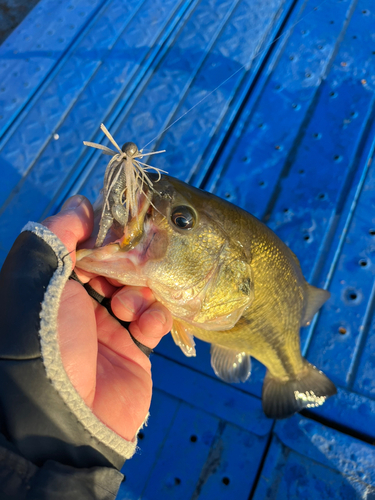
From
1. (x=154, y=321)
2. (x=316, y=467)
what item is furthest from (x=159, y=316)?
(x=316, y=467)

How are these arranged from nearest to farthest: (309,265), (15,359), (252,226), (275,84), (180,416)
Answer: (15,359) < (252,226) < (180,416) < (309,265) < (275,84)

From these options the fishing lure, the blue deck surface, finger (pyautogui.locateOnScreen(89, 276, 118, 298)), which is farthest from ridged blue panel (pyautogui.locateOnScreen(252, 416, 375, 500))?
the fishing lure

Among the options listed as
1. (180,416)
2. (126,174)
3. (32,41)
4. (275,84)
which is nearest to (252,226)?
(126,174)

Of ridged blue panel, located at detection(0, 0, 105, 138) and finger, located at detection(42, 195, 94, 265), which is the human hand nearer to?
finger, located at detection(42, 195, 94, 265)

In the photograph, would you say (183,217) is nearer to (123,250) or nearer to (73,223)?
(123,250)

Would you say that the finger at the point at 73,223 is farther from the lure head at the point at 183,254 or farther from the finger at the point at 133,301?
the finger at the point at 133,301

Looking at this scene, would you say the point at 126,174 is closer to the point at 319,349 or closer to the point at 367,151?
the point at 319,349
